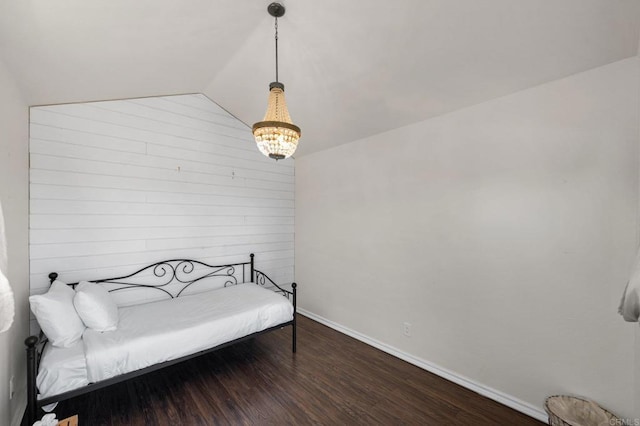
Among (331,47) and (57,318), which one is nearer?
(57,318)

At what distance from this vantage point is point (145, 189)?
3.05 meters

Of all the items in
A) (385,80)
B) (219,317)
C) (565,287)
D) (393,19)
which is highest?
→ (393,19)

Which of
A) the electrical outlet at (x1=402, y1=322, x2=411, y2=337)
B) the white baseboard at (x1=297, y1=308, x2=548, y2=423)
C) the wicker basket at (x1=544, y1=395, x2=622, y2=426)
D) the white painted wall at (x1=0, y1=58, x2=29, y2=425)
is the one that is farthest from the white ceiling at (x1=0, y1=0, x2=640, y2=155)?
the white baseboard at (x1=297, y1=308, x2=548, y2=423)

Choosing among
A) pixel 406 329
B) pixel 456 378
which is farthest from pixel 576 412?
pixel 406 329

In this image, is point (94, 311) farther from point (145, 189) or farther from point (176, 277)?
point (145, 189)

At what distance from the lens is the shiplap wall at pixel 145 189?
255 centimetres

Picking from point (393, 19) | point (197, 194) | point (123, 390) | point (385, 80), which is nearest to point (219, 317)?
point (123, 390)

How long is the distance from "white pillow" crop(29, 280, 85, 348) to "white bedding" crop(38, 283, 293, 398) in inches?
3.3

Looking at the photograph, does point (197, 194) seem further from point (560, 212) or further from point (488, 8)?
point (560, 212)

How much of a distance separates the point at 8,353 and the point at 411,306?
3.19 meters

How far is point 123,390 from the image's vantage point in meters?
2.36

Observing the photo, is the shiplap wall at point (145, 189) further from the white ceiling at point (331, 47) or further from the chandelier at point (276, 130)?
the chandelier at point (276, 130)

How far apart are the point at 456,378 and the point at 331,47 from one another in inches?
122

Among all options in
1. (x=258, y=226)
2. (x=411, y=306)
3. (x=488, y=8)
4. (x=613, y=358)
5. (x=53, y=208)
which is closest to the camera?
(x=488, y=8)
